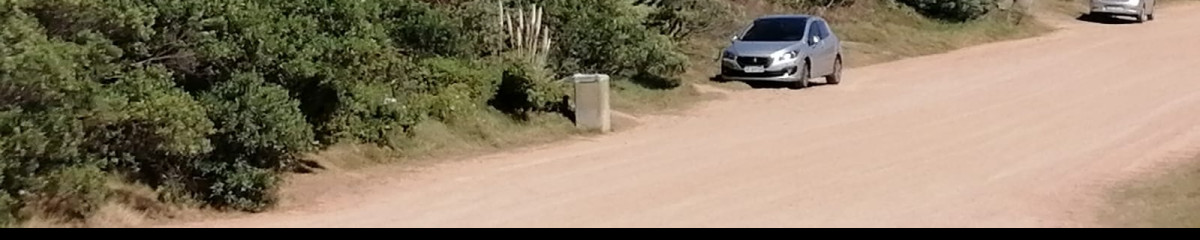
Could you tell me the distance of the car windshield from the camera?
85.5 ft

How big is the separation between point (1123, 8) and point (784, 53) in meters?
20.0

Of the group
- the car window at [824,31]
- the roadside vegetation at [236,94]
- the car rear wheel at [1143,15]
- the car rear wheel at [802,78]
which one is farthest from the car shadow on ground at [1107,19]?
the roadside vegetation at [236,94]

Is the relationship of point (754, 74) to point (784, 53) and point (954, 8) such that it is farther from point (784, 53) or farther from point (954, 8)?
point (954, 8)

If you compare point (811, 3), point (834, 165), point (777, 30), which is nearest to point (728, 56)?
point (777, 30)

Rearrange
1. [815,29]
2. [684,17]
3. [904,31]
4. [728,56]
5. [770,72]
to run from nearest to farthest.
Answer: [770,72] → [728,56] → [684,17] → [815,29] → [904,31]

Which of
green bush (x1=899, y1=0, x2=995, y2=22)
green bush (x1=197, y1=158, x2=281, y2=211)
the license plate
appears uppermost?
green bush (x1=197, y1=158, x2=281, y2=211)

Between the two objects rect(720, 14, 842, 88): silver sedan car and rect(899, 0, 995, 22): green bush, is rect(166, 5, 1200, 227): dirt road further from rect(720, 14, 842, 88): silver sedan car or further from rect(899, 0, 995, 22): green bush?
rect(899, 0, 995, 22): green bush

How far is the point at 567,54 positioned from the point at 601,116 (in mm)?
2569

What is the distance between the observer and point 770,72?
25.3 m

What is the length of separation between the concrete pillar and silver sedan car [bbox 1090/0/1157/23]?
86.7ft

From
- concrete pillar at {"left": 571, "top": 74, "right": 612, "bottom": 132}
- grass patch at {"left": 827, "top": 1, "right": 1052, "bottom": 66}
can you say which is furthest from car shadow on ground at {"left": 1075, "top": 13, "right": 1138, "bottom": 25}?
concrete pillar at {"left": 571, "top": 74, "right": 612, "bottom": 132}

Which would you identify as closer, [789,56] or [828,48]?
[789,56]

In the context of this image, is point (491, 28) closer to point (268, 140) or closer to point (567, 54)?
point (567, 54)

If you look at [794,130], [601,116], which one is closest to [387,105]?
[601,116]
